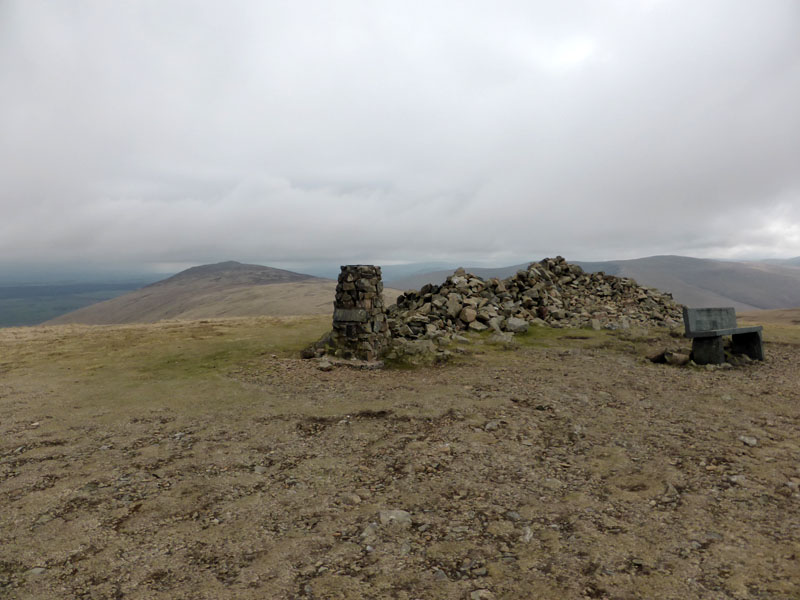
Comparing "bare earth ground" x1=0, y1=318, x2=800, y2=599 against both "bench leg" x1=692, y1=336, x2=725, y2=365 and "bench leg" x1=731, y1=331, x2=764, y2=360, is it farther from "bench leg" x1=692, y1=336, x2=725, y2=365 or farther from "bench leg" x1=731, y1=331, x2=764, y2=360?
"bench leg" x1=731, y1=331, x2=764, y2=360

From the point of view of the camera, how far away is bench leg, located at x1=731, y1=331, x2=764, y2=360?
1540 centimetres

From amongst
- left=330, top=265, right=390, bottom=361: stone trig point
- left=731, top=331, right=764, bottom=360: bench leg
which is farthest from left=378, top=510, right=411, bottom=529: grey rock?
left=731, top=331, right=764, bottom=360: bench leg

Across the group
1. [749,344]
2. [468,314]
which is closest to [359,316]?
[468,314]

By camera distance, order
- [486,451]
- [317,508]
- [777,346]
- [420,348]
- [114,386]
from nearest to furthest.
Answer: [317,508]
[486,451]
[114,386]
[420,348]
[777,346]

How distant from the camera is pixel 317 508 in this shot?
242 inches

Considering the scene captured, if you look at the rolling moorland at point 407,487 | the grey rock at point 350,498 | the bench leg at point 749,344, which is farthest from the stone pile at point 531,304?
the grey rock at point 350,498

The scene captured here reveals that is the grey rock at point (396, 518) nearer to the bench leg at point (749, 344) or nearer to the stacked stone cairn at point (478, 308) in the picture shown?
the stacked stone cairn at point (478, 308)

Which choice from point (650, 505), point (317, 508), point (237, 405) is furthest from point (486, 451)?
point (237, 405)

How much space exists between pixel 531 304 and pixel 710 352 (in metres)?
10.8

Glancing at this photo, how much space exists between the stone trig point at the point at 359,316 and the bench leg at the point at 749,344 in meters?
13.7

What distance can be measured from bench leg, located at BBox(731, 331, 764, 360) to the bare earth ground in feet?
9.57

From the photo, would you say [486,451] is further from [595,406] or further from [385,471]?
[595,406]

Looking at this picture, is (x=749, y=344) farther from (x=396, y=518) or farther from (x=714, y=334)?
(x=396, y=518)

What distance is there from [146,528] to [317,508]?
2.35 m
